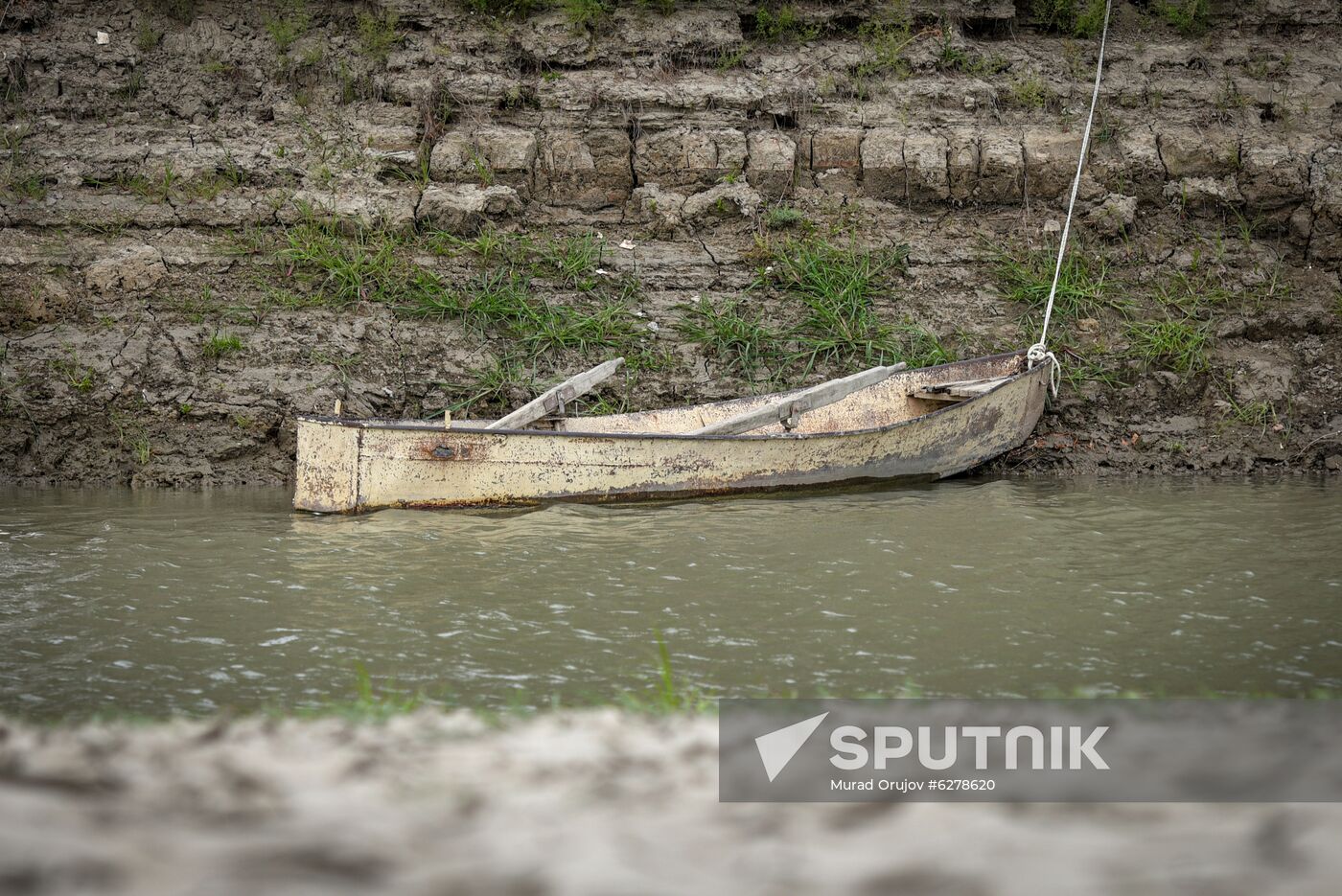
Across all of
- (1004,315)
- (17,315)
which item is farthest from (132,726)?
(1004,315)

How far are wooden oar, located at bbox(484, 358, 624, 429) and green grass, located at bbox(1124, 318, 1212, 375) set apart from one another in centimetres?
431


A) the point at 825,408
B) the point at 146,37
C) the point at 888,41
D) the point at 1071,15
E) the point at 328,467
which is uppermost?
the point at 1071,15

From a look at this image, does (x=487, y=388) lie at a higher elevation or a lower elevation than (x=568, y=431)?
higher

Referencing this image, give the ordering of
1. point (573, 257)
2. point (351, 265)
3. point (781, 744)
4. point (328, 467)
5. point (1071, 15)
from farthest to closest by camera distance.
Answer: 1. point (1071, 15)
2. point (573, 257)
3. point (351, 265)
4. point (328, 467)
5. point (781, 744)

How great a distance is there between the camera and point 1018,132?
10047 mm

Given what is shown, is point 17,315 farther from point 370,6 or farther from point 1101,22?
point 1101,22

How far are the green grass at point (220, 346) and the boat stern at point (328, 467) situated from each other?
223 cm

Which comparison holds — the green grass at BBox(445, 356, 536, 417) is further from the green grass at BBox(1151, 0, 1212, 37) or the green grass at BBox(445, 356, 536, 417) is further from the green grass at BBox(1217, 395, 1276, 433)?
the green grass at BBox(1151, 0, 1212, 37)

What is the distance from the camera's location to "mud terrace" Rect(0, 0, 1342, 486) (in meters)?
8.18

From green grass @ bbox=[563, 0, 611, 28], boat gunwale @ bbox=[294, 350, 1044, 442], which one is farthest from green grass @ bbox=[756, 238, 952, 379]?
green grass @ bbox=[563, 0, 611, 28]

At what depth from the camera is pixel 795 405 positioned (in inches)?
285

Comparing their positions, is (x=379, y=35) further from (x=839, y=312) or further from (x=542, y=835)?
(x=542, y=835)

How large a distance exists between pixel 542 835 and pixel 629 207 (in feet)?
27.6

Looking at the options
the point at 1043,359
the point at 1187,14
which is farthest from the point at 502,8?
the point at 1187,14
